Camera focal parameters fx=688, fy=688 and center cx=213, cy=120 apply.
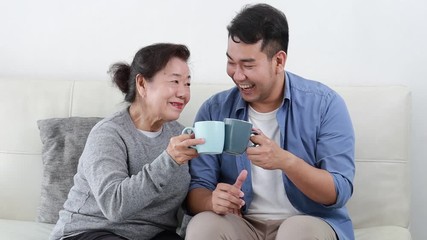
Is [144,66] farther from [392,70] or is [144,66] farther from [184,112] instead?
[392,70]

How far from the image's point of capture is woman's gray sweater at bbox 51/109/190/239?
1.90 meters

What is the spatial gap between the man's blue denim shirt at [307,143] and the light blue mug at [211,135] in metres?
0.34

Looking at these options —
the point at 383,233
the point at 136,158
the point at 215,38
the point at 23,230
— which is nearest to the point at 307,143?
the point at 383,233

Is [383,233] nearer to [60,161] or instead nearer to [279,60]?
[279,60]

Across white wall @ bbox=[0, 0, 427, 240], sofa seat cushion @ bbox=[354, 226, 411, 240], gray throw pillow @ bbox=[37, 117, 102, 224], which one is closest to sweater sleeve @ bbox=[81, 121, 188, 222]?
gray throw pillow @ bbox=[37, 117, 102, 224]

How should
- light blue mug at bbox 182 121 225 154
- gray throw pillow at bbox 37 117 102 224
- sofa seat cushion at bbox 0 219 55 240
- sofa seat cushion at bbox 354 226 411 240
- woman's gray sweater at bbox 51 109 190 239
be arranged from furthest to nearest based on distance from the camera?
gray throw pillow at bbox 37 117 102 224
sofa seat cushion at bbox 0 219 55 240
sofa seat cushion at bbox 354 226 411 240
woman's gray sweater at bbox 51 109 190 239
light blue mug at bbox 182 121 225 154

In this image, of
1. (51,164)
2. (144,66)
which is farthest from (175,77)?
(51,164)

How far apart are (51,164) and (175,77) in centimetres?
65

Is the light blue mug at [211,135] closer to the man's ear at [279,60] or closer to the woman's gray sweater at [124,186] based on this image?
the woman's gray sweater at [124,186]

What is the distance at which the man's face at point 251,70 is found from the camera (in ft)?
6.75

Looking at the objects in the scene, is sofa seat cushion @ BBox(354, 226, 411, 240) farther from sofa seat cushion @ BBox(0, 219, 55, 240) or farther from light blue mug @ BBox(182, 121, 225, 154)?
sofa seat cushion @ BBox(0, 219, 55, 240)

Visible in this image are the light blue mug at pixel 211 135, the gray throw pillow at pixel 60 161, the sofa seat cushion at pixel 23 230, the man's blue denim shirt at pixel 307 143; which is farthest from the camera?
the gray throw pillow at pixel 60 161

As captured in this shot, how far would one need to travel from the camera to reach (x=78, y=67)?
9.50 feet

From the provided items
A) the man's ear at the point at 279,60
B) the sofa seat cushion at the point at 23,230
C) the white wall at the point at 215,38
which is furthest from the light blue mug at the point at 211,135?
the white wall at the point at 215,38
